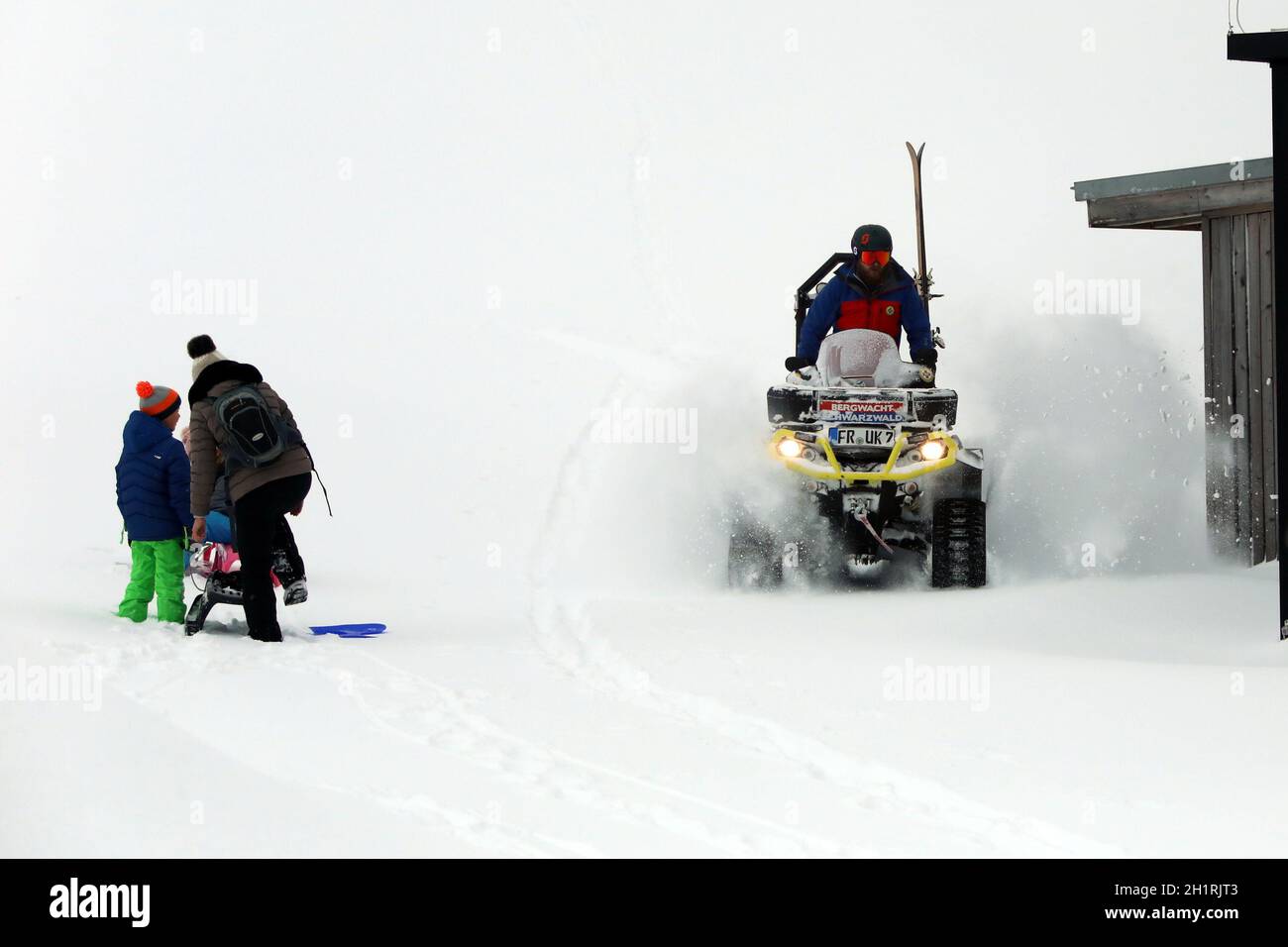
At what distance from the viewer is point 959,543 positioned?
1009 centimetres

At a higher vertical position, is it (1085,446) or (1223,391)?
(1223,391)

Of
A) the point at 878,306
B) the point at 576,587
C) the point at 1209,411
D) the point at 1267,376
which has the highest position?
the point at 878,306

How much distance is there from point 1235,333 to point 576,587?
5.44 meters

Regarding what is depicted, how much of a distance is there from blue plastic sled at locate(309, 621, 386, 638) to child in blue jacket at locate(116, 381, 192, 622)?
2.62 ft

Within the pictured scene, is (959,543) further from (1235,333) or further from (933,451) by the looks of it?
(1235,333)

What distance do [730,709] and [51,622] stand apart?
389cm

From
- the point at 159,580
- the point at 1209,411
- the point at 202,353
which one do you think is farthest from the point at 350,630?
the point at 1209,411

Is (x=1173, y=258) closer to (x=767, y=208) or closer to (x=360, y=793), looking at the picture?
(x=767, y=208)

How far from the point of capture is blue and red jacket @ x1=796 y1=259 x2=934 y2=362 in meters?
10.9

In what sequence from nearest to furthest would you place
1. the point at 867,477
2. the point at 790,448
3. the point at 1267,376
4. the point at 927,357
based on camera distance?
1. the point at 867,477
2. the point at 790,448
3. the point at 927,357
4. the point at 1267,376

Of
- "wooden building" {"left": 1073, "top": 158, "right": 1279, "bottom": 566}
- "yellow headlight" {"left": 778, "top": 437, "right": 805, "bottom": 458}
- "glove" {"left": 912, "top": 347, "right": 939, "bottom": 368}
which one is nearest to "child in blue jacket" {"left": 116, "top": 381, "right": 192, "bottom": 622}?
"yellow headlight" {"left": 778, "top": 437, "right": 805, "bottom": 458}

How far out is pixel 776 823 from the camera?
15.4 ft

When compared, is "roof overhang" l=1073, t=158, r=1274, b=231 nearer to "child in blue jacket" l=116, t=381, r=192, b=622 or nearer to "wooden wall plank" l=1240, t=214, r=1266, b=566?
"wooden wall plank" l=1240, t=214, r=1266, b=566

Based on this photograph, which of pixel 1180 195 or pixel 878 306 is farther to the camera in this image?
pixel 1180 195
